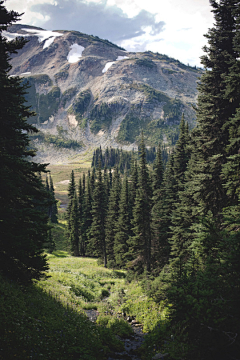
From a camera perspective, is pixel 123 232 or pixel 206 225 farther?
pixel 123 232

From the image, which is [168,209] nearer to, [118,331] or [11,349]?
[118,331]

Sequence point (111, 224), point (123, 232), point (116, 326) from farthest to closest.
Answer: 1. point (111, 224)
2. point (123, 232)
3. point (116, 326)

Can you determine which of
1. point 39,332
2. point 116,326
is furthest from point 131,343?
point 39,332

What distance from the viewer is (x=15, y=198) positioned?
38.5 ft

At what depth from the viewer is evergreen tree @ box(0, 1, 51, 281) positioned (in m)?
10.3

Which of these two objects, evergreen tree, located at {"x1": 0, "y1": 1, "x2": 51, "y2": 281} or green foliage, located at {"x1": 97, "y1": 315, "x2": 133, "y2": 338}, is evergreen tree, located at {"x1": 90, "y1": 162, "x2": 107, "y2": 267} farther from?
evergreen tree, located at {"x1": 0, "y1": 1, "x2": 51, "y2": 281}

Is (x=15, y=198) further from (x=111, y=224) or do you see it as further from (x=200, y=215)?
(x=111, y=224)

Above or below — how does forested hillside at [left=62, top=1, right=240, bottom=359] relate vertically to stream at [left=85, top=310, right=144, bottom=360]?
above

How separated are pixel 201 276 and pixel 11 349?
683cm

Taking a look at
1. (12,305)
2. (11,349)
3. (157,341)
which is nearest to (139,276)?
(157,341)

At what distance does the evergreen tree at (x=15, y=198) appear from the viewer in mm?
10330

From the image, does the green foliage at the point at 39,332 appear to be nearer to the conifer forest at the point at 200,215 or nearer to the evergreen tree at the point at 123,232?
the conifer forest at the point at 200,215

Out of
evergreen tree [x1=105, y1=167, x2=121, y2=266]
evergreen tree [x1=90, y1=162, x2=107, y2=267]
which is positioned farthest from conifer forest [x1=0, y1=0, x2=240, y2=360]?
evergreen tree [x1=90, y1=162, x2=107, y2=267]

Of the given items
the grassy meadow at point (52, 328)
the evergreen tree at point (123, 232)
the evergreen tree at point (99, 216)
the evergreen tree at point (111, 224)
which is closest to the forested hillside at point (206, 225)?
the evergreen tree at point (123, 232)
